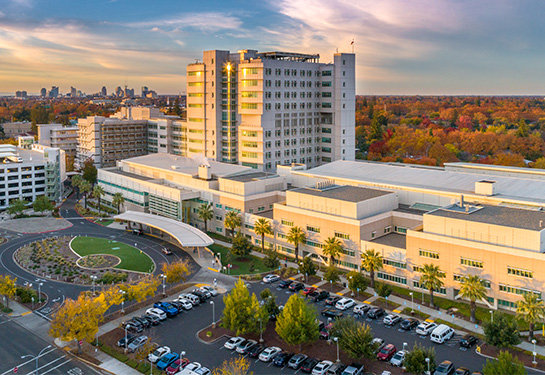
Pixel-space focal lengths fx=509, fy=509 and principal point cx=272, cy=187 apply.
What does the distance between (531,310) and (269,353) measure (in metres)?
27.4

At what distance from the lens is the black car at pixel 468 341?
53000mm

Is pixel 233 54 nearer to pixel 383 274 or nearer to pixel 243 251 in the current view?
pixel 243 251

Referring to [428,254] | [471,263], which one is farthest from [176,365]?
[471,263]

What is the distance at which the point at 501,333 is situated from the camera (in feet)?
166

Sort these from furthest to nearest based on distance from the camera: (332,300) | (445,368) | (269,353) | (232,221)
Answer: (232,221), (332,300), (269,353), (445,368)

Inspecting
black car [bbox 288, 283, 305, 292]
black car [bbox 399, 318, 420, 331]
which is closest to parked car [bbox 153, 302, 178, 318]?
black car [bbox 288, 283, 305, 292]

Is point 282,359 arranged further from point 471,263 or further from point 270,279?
point 471,263

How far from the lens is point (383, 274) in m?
71.6

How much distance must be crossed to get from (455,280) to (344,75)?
74410 millimetres

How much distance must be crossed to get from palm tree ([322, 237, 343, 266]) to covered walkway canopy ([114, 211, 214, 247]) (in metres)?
19.3

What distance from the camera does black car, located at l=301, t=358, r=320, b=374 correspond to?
161ft

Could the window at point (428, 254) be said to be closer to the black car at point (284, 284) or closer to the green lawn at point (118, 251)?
the black car at point (284, 284)

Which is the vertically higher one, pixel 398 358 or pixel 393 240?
pixel 393 240

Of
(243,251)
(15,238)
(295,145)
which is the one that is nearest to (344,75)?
(295,145)
